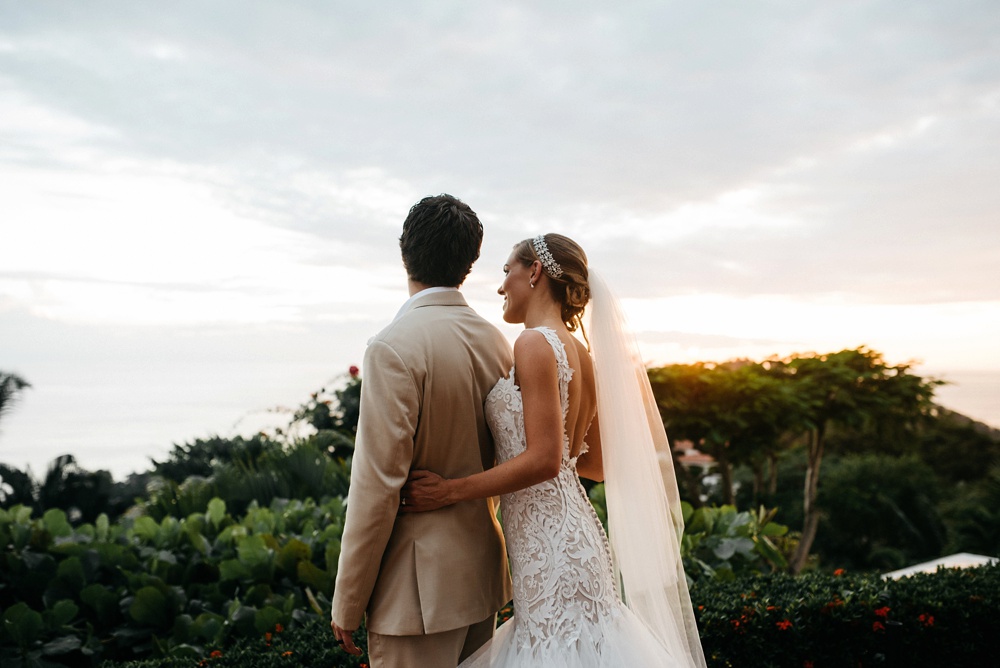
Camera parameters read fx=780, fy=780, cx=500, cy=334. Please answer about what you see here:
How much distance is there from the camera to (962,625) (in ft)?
14.6

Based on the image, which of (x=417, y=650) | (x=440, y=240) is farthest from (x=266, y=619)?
(x=440, y=240)

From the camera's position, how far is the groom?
2.38 metres

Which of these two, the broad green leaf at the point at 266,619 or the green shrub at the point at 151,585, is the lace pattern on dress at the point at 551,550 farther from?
the green shrub at the point at 151,585

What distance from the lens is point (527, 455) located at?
8.20ft

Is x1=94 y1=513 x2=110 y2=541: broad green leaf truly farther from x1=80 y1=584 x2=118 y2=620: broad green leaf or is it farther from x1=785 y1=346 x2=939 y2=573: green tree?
x1=785 y1=346 x2=939 y2=573: green tree

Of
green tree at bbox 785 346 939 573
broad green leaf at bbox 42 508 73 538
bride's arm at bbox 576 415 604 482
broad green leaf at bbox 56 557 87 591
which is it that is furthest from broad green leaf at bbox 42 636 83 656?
green tree at bbox 785 346 939 573

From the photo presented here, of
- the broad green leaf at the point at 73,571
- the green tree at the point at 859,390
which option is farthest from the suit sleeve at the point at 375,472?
the green tree at the point at 859,390

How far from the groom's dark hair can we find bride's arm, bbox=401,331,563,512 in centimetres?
33

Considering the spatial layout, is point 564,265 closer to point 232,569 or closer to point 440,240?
point 440,240

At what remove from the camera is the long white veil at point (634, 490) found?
3.04 meters

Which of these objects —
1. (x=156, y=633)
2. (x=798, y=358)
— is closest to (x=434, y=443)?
(x=156, y=633)

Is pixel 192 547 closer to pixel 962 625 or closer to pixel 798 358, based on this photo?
pixel 962 625

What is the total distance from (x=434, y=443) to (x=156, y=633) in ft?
9.12

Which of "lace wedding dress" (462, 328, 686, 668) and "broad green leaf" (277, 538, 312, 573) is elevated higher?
"lace wedding dress" (462, 328, 686, 668)
